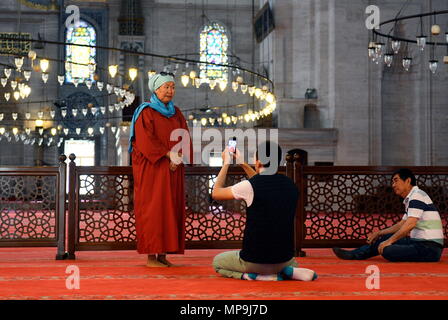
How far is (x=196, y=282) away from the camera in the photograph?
4.07 meters

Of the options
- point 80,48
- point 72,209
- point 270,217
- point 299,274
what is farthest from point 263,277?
point 80,48

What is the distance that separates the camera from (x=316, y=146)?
15398 mm

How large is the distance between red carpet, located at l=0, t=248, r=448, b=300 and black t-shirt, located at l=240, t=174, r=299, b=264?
0.67 ft

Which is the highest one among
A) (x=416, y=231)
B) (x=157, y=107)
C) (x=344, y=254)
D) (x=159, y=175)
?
(x=157, y=107)

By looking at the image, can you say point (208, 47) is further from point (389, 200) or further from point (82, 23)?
point (389, 200)

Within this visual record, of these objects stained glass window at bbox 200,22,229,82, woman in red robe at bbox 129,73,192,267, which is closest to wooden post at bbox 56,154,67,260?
woman in red robe at bbox 129,73,192,267

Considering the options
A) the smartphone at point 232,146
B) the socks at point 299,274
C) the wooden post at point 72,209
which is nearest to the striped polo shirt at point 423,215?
the socks at point 299,274

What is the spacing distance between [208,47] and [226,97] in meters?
1.70

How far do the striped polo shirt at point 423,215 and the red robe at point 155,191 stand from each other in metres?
1.75

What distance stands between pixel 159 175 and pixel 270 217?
1.22 metres

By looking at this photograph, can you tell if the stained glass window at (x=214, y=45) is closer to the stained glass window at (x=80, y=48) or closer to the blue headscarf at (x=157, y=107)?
the stained glass window at (x=80, y=48)

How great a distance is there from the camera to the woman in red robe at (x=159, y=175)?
4.84 m

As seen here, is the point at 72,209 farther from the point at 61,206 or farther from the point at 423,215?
the point at 423,215
